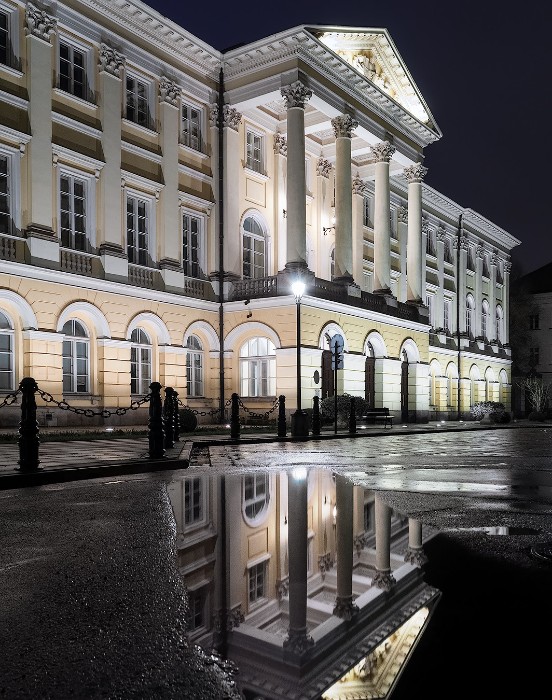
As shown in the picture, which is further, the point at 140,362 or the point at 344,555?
the point at 140,362

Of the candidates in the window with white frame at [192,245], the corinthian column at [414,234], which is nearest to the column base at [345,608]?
the window with white frame at [192,245]

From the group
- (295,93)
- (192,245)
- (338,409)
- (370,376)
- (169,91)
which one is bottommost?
(338,409)

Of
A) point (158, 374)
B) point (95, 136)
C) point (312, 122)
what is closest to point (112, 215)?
point (95, 136)

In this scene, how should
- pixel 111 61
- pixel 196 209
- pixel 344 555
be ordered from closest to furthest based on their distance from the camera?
pixel 344 555 → pixel 111 61 → pixel 196 209

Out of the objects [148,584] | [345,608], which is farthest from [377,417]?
[345,608]

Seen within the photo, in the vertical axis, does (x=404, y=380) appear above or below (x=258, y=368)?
below

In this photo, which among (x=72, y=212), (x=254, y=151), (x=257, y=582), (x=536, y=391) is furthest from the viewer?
(x=536, y=391)

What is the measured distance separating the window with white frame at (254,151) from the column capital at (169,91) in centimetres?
470

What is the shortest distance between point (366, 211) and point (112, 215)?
65.2 feet

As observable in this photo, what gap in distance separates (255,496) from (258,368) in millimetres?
22076

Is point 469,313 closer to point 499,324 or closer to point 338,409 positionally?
point 499,324

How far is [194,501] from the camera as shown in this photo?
24.6 feet

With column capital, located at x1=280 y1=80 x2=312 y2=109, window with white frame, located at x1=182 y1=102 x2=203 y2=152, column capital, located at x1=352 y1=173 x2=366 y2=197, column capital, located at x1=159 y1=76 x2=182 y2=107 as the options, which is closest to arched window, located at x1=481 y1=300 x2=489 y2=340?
column capital, located at x1=352 y1=173 x2=366 y2=197

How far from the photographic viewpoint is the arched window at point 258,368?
2945 cm
